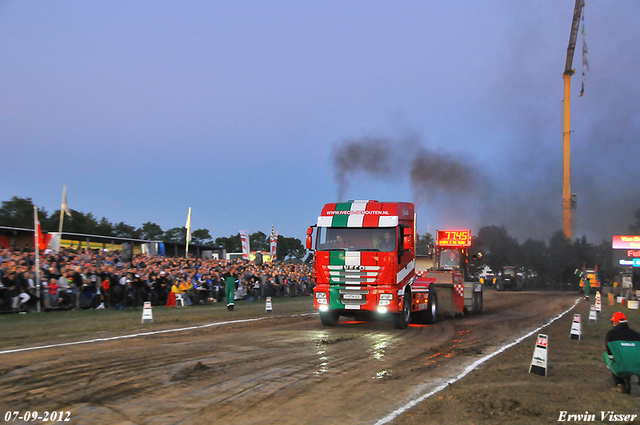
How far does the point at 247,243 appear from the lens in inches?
1642

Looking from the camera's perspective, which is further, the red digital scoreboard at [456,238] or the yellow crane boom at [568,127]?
the yellow crane boom at [568,127]

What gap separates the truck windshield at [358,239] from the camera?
49.9 ft

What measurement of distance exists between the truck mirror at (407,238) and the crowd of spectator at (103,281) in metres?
9.76

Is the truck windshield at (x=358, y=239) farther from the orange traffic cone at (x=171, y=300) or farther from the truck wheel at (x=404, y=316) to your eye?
the orange traffic cone at (x=171, y=300)

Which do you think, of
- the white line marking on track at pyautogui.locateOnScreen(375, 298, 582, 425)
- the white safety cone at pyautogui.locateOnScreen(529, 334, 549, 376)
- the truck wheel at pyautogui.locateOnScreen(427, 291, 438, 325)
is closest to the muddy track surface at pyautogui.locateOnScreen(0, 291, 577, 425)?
the white line marking on track at pyautogui.locateOnScreen(375, 298, 582, 425)

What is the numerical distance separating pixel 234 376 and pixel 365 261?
24.3ft

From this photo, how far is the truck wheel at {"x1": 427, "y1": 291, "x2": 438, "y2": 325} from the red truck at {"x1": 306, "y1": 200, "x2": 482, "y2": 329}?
39.2 inches

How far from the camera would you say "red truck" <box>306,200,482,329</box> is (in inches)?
589

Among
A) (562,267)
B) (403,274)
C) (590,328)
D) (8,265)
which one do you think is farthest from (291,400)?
(562,267)

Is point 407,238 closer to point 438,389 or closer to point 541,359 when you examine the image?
point 541,359

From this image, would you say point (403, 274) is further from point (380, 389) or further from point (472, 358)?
point (380, 389)
